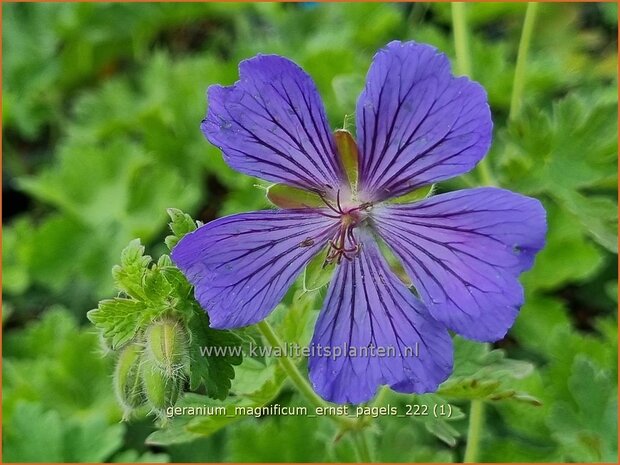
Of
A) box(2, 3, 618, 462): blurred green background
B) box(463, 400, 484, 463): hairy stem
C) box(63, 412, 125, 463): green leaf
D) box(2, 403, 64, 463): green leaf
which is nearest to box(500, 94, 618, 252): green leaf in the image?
box(2, 3, 618, 462): blurred green background

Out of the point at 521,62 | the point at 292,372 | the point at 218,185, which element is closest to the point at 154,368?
the point at 292,372

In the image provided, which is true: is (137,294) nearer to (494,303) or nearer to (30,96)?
(494,303)

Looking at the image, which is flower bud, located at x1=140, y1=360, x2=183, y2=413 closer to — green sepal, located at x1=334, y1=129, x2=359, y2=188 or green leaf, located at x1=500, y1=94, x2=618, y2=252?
green sepal, located at x1=334, y1=129, x2=359, y2=188

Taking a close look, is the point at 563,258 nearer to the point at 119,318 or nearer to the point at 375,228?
→ the point at 375,228

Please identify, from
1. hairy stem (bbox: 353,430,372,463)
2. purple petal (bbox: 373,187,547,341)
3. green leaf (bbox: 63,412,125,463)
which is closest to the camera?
purple petal (bbox: 373,187,547,341)

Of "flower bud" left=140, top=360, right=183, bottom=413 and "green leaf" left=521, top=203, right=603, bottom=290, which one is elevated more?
"green leaf" left=521, top=203, right=603, bottom=290

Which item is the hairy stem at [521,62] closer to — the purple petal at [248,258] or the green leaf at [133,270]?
the purple petal at [248,258]
